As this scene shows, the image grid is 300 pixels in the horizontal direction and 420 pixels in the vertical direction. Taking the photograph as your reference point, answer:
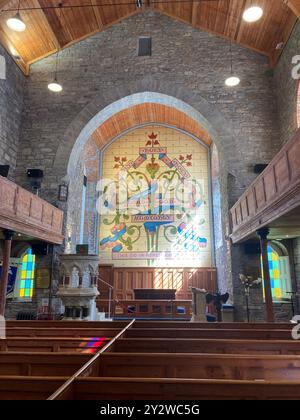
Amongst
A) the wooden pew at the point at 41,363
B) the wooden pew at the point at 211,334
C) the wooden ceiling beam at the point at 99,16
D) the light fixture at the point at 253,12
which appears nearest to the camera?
the wooden pew at the point at 41,363

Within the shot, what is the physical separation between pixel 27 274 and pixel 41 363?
8.66 metres

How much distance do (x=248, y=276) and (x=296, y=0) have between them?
22.8 feet

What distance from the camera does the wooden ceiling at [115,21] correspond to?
971 cm

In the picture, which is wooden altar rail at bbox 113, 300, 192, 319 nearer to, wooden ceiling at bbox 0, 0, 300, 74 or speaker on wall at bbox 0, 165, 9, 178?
speaker on wall at bbox 0, 165, 9, 178

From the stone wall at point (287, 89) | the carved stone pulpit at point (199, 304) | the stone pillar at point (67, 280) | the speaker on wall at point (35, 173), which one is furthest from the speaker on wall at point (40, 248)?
the stone wall at point (287, 89)

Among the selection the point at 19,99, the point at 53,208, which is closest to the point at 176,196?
the point at 53,208

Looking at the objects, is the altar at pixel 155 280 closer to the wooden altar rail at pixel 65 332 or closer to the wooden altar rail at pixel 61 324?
the wooden altar rail at pixel 61 324

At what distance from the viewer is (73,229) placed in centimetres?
1140

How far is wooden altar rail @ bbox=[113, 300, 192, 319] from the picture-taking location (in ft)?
33.9

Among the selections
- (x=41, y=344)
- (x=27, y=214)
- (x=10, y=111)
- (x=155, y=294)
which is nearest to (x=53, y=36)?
(x=10, y=111)

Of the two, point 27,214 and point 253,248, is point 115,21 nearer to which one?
point 27,214

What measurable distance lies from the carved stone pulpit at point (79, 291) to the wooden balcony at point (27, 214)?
3.65 feet

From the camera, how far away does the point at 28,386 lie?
219 cm
